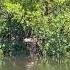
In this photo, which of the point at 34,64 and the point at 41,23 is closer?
the point at 34,64

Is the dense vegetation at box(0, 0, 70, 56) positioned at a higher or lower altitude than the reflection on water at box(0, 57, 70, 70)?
higher

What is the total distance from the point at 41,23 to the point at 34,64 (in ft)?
8.10

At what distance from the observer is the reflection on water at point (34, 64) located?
13711 millimetres

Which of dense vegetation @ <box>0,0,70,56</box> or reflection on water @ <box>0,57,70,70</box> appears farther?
dense vegetation @ <box>0,0,70,56</box>

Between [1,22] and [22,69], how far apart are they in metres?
4.83

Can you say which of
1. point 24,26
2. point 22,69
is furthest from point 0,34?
point 22,69

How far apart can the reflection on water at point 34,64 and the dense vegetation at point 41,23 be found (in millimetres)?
872

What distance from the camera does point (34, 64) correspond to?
49.0 ft

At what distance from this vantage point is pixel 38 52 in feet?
55.0

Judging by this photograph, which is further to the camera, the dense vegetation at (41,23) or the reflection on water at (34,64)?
the dense vegetation at (41,23)

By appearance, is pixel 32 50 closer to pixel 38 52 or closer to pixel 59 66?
pixel 38 52

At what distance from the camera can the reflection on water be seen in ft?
45.0

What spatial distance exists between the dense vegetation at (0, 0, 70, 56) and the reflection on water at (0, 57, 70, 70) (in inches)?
34.3

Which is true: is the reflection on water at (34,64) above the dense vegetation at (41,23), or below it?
below
